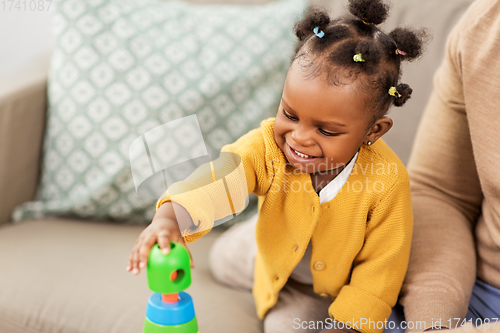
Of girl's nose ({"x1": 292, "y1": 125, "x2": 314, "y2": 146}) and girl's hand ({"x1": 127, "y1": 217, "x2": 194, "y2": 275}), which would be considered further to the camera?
girl's nose ({"x1": 292, "y1": 125, "x2": 314, "y2": 146})

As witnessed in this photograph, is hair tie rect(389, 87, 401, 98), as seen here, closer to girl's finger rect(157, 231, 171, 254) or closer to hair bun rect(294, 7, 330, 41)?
hair bun rect(294, 7, 330, 41)

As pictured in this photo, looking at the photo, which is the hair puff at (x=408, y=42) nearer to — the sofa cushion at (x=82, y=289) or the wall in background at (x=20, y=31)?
the sofa cushion at (x=82, y=289)

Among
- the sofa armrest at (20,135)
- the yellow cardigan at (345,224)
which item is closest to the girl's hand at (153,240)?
the yellow cardigan at (345,224)

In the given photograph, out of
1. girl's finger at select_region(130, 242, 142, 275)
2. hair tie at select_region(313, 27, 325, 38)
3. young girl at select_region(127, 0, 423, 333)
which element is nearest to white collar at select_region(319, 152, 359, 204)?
young girl at select_region(127, 0, 423, 333)

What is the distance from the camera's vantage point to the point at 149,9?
3.58 feet

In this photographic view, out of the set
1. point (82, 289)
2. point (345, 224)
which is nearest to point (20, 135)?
point (82, 289)

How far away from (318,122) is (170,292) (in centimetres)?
31

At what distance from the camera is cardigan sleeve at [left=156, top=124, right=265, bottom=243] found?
572mm

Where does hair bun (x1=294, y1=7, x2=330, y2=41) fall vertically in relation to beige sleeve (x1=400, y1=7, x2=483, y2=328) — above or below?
above

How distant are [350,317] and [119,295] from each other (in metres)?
0.44

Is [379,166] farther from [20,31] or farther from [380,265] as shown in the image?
[20,31]

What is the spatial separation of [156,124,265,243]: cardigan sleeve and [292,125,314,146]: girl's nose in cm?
8

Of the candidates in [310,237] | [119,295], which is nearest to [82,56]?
[119,295]

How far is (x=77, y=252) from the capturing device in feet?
3.08
